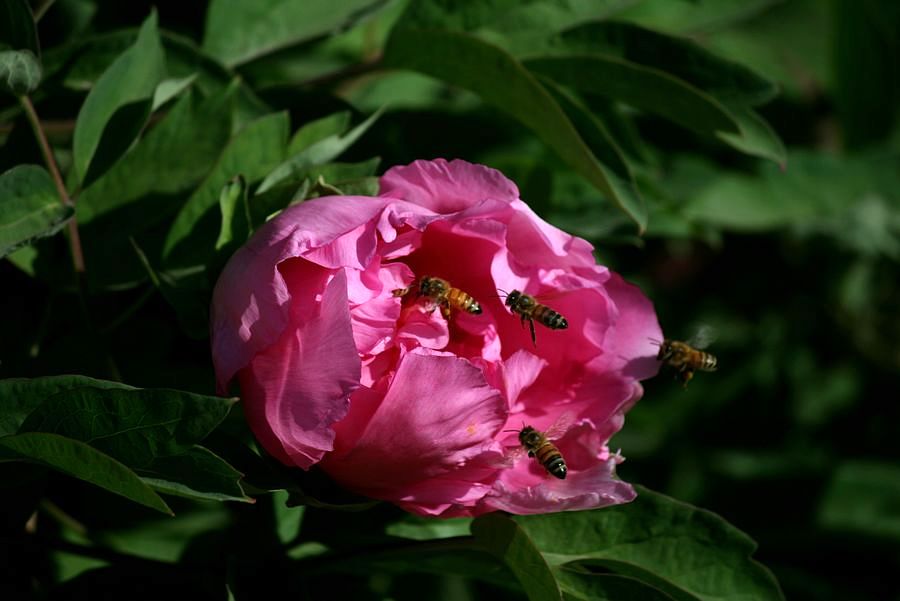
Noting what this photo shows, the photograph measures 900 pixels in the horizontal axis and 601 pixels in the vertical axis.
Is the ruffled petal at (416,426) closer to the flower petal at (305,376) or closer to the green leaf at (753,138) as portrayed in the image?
the flower petal at (305,376)

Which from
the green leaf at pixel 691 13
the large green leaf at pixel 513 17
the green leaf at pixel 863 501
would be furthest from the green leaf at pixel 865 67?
the large green leaf at pixel 513 17

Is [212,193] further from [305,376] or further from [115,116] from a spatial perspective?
[305,376]

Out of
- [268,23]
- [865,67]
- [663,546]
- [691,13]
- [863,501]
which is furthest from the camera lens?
[863,501]

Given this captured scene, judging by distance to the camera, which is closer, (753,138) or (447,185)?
(447,185)

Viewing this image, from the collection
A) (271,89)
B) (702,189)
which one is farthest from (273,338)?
(702,189)

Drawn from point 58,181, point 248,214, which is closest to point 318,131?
point 248,214

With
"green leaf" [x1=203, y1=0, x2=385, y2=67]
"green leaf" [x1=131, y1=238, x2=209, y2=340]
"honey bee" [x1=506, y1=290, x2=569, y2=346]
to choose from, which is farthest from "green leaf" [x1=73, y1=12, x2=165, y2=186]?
"honey bee" [x1=506, y1=290, x2=569, y2=346]
